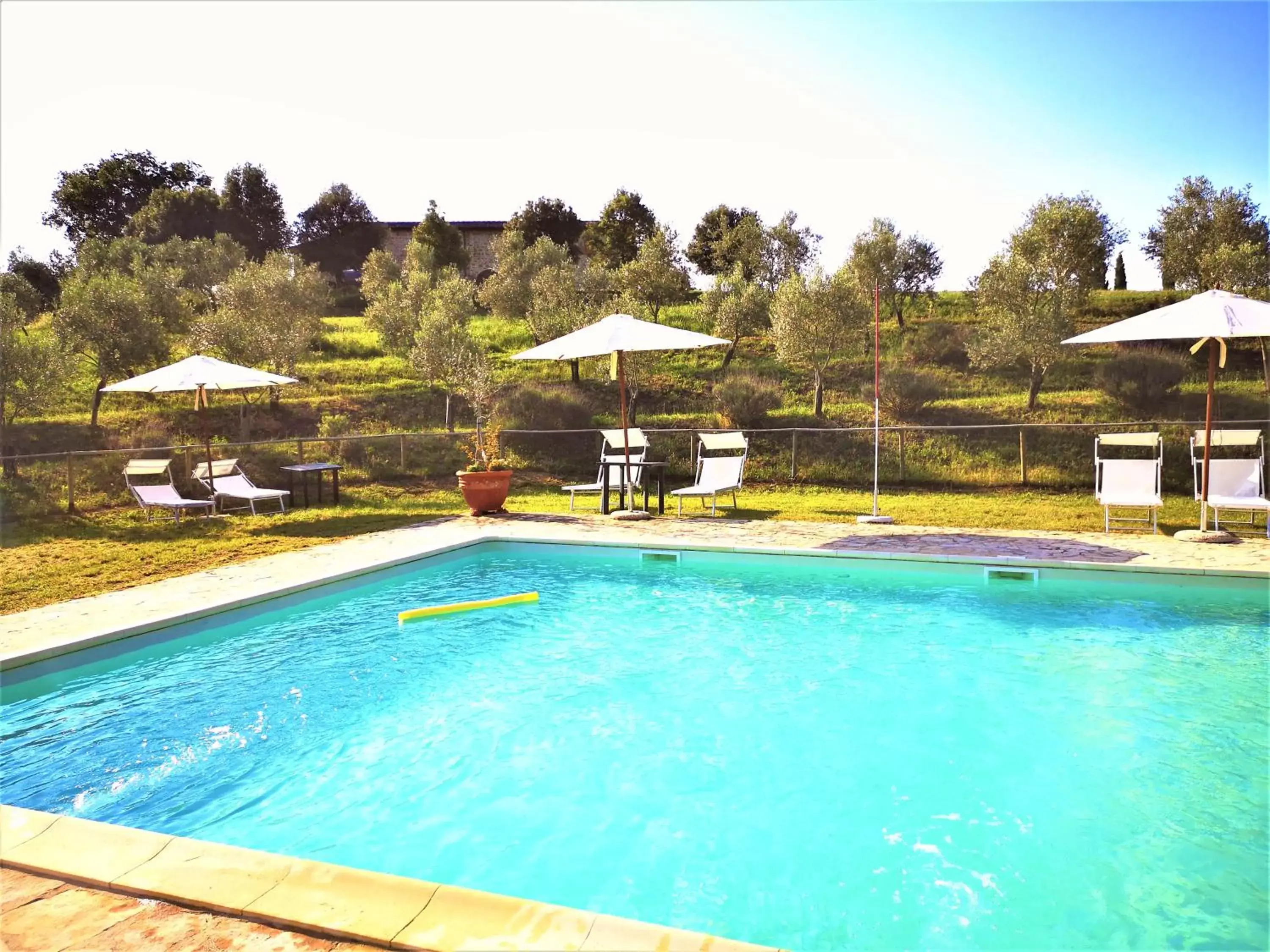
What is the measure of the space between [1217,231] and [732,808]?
31359 millimetres

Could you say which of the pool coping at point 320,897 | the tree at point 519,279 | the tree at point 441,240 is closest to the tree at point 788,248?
the tree at point 519,279

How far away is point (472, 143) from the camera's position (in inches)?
628

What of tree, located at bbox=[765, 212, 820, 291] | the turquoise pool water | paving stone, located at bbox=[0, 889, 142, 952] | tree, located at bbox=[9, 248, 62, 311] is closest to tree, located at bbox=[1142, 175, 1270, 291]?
tree, located at bbox=[765, 212, 820, 291]

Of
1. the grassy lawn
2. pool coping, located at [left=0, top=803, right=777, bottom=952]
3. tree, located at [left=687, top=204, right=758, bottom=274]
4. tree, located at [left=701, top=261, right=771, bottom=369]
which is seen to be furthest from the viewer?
tree, located at [left=687, top=204, right=758, bottom=274]

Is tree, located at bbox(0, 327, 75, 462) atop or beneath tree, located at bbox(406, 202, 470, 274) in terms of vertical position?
beneath

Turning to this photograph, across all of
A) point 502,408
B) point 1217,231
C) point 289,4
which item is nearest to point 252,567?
point 289,4

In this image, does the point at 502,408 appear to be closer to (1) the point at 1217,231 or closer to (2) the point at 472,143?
(2) the point at 472,143

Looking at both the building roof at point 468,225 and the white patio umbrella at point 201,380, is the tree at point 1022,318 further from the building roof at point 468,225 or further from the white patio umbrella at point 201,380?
the building roof at point 468,225

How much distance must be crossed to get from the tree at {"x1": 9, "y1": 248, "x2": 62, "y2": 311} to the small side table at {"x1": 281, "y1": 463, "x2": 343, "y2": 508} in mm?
33245

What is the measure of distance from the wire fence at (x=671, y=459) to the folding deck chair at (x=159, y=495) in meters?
0.32

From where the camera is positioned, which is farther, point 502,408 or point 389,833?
point 502,408

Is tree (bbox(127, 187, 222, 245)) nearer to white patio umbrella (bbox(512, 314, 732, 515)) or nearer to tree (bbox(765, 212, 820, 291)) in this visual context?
tree (bbox(765, 212, 820, 291))

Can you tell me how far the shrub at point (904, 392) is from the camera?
21.9 meters

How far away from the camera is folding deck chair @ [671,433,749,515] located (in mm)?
10047
